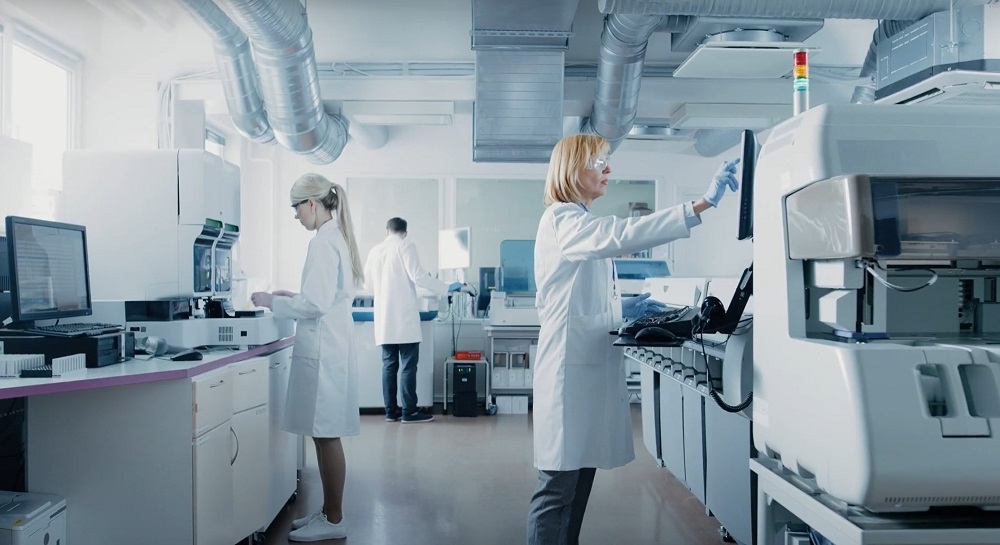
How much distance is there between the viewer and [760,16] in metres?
3.04

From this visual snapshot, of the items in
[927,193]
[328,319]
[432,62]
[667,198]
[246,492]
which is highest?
[432,62]

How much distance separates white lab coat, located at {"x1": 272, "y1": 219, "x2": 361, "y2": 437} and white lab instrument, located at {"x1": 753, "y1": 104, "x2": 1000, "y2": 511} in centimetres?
178

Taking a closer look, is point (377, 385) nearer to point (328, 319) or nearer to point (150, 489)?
point (328, 319)

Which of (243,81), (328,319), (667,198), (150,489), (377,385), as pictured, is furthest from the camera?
(667,198)

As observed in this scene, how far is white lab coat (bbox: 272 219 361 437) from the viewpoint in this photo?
107 inches

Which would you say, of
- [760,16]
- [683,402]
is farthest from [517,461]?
[760,16]

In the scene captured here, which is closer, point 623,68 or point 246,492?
point 246,492

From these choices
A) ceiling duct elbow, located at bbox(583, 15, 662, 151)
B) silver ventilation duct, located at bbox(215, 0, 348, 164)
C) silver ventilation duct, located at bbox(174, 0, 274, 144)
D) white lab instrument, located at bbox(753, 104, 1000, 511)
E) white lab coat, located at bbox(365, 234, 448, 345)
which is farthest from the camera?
white lab coat, located at bbox(365, 234, 448, 345)

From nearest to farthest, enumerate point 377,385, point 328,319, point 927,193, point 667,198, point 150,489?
1. point 927,193
2. point 150,489
3. point 328,319
4. point 377,385
5. point 667,198

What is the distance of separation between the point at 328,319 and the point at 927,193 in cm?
216

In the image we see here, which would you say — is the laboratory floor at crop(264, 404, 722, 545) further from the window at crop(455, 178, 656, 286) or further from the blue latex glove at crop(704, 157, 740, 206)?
the window at crop(455, 178, 656, 286)

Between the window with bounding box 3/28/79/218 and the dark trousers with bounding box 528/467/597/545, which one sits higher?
the window with bounding box 3/28/79/218

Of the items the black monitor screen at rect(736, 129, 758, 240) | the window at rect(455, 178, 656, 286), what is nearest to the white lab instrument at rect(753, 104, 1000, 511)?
the black monitor screen at rect(736, 129, 758, 240)

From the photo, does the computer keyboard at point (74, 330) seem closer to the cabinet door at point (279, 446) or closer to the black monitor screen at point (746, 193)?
the cabinet door at point (279, 446)
